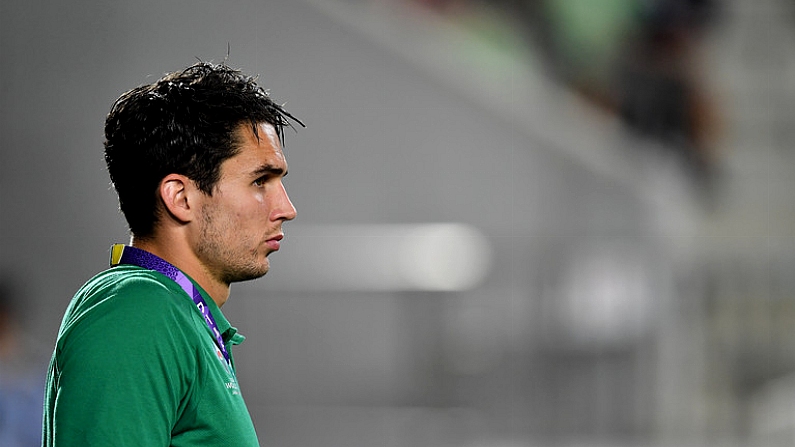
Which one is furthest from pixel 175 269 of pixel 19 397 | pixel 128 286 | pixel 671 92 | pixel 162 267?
pixel 671 92

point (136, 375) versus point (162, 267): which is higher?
point (162, 267)

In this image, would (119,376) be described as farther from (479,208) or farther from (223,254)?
(479,208)

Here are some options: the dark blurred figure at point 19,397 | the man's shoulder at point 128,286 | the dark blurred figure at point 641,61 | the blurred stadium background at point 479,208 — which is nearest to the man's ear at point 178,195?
the man's shoulder at point 128,286

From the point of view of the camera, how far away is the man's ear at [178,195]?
1.47m

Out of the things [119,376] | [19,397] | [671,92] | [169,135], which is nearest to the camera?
[119,376]

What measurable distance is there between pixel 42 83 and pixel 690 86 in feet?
18.9

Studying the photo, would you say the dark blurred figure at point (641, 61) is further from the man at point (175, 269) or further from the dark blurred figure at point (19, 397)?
the man at point (175, 269)

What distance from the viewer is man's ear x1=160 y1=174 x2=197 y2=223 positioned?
147 centimetres

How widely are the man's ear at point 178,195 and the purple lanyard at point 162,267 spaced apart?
0.23 ft

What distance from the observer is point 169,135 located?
4.83 feet

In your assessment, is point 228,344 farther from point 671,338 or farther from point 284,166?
point 671,338

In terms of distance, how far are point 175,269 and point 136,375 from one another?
238mm

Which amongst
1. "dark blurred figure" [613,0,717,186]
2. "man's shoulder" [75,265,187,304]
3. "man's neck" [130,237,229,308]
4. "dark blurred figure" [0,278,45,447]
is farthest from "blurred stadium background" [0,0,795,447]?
"man's shoulder" [75,265,187,304]

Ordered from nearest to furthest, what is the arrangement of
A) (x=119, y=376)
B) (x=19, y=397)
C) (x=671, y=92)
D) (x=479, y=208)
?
(x=119, y=376) → (x=19, y=397) → (x=479, y=208) → (x=671, y=92)
